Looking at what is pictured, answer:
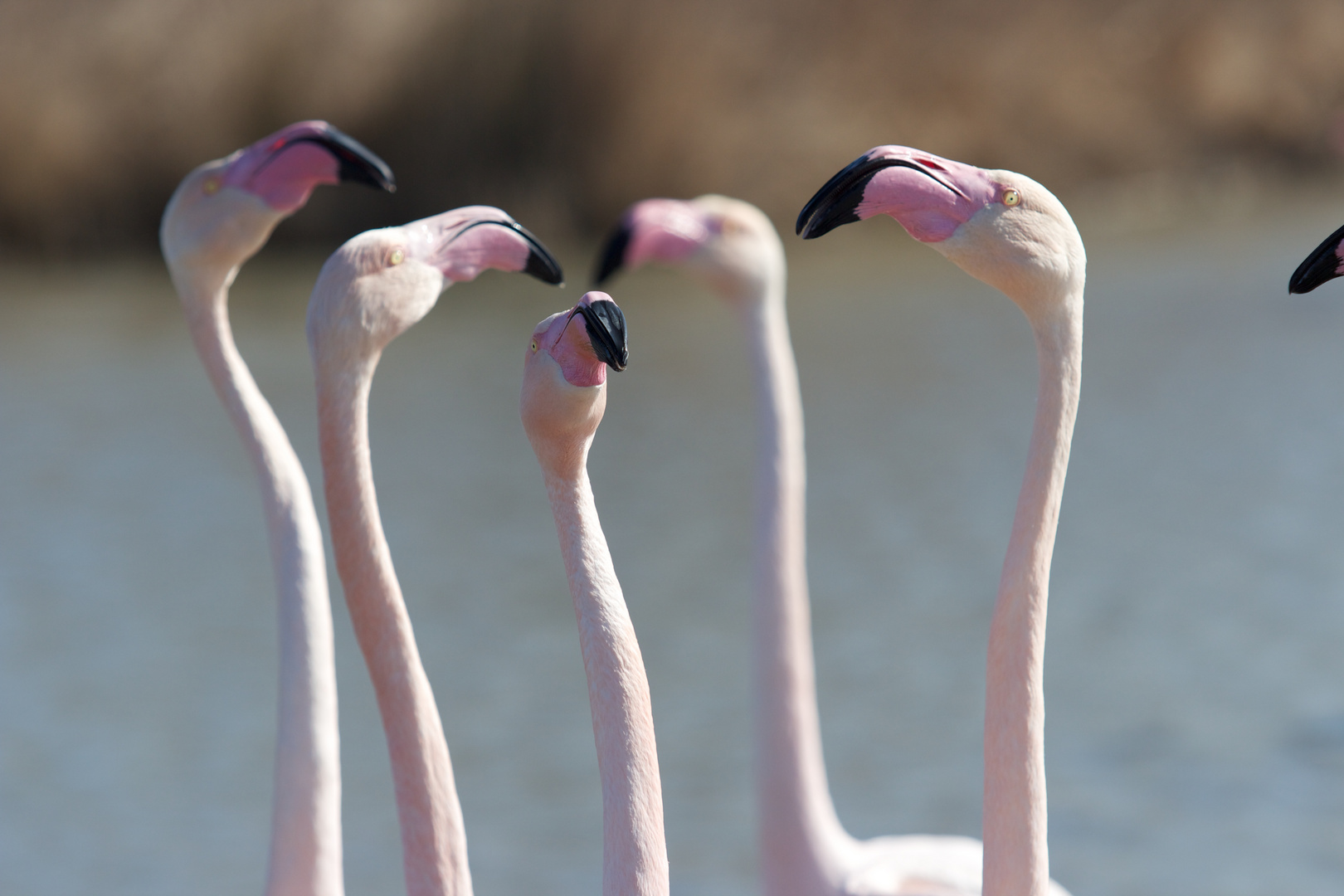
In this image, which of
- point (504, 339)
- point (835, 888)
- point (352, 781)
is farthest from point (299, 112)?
point (835, 888)

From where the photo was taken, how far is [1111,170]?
67.6 feet

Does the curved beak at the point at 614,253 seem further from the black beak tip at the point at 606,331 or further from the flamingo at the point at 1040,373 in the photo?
the black beak tip at the point at 606,331

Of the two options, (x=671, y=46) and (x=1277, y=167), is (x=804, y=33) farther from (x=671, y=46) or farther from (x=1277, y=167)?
(x=1277, y=167)

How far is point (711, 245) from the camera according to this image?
196 inches

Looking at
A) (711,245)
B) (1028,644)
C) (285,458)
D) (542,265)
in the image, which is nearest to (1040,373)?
(1028,644)

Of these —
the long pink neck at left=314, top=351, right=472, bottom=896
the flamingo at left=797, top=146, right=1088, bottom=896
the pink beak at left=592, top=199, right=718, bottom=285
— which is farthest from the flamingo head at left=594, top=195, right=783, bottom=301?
the flamingo at left=797, top=146, right=1088, bottom=896

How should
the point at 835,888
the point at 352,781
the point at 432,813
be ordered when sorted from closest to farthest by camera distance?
the point at 432,813
the point at 835,888
the point at 352,781

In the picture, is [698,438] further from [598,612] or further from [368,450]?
[598,612]

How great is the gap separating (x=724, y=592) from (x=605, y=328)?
720 centimetres

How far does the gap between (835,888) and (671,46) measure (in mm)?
16940

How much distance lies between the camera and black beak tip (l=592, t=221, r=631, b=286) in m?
4.71

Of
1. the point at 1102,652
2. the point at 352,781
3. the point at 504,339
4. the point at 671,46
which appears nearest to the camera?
the point at 352,781

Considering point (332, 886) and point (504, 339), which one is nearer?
point (332, 886)

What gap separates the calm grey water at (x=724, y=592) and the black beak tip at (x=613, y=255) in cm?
288
